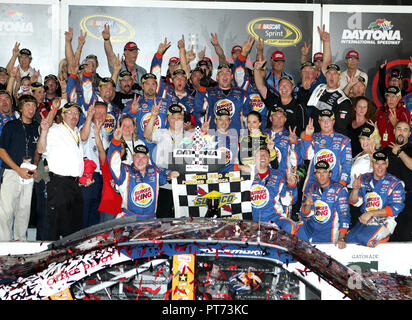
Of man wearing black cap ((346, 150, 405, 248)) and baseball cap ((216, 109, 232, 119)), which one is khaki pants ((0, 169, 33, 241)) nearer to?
baseball cap ((216, 109, 232, 119))

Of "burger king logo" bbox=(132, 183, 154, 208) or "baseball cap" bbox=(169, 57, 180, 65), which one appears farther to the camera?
"baseball cap" bbox=(169, 57, 180, 65)

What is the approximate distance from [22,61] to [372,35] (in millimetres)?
5844

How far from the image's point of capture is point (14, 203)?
717 centimetres

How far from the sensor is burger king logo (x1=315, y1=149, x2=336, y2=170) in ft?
24.3

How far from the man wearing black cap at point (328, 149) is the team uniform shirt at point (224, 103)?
1085 mm

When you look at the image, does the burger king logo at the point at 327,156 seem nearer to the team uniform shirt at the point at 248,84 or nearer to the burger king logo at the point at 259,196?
the burger king logo at the point at 259,196

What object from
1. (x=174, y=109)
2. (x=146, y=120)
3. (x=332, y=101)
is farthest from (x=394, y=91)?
(x=146, y=120)

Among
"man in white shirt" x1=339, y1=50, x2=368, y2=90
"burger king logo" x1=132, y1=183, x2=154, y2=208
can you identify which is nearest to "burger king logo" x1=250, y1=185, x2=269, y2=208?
"burger king logo" x1=132, y1=183, x2=154, y2=208

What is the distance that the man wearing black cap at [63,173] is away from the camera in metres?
6.84

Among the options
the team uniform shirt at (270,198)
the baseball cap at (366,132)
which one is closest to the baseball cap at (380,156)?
the baseball cap at (366,132)

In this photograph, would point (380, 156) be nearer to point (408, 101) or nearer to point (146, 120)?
point (408, 101)

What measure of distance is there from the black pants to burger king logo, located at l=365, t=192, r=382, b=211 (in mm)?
3711

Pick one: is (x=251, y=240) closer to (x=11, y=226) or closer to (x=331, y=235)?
(x=331, y=235)
